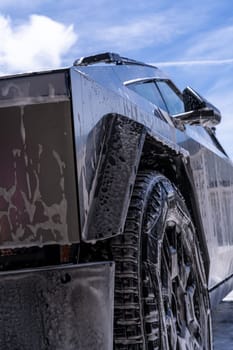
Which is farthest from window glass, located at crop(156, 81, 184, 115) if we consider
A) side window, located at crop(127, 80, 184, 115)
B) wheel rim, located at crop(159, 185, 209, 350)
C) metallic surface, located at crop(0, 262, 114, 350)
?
metallic surface, located at crop(0, 262, 114, 350)

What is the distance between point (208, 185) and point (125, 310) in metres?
2.09

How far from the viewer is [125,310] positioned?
6.68 ft

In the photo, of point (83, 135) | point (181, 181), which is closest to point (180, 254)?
point (181, 181)

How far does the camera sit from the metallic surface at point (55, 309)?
171cm

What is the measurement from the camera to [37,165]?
1.83 meters

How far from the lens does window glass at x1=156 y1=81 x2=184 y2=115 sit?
3.97 metres

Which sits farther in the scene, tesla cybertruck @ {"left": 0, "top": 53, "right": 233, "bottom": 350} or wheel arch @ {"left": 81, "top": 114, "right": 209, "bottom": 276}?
wheel arch @ {"left": 81, "top": 114, "right": 209, "bottom": 276}

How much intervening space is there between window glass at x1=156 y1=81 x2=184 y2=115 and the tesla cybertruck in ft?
4.43

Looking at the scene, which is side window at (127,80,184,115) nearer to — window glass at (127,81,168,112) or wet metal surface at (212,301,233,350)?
window glass at (127,81,168,112)

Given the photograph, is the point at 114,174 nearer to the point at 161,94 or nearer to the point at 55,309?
the point at 55,309

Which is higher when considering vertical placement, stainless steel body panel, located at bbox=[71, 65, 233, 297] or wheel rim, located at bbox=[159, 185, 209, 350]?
stainless steel body panel, located at bbox=[71, 65, 233, 297]

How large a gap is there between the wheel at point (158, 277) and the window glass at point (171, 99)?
4.28 feet

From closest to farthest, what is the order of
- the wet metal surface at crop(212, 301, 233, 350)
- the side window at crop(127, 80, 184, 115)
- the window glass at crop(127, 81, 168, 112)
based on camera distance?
the window glass at crop(127, 81, 168, 112)
the side window at crop(127, 80, 184, 115)
the wet metal surface at crop(212, 301, 233, 350)

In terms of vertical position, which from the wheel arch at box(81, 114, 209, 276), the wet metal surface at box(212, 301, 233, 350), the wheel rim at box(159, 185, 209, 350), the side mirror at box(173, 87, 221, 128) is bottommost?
the wet metal surface at box(212, 301, 233, 350)
